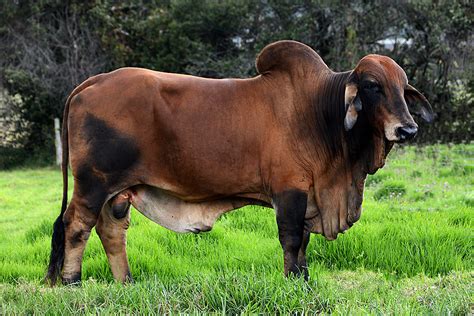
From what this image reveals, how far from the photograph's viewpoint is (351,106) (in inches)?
154

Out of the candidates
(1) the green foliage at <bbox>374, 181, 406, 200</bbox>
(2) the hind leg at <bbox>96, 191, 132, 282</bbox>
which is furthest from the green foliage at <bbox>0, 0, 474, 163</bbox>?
(2) the hind leg at <bbox>96, 191, 132, 282</bbox>

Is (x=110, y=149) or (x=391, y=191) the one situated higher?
(x=110, y=149)

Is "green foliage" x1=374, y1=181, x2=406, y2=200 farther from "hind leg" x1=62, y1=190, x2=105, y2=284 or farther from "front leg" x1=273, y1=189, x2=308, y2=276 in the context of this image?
"hind leg" x1=62, y1=190, x2=105, y2=284

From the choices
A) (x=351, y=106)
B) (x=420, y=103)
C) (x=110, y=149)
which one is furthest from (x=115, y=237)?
(x=420, y=103)

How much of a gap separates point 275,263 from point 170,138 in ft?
5.41

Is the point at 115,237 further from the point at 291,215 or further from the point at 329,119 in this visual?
the point at 329,119

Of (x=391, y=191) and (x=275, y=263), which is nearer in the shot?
(x=275, y=263)

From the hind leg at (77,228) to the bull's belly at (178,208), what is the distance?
0.28 meters

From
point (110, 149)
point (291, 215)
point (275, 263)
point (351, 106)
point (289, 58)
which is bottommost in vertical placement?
point (275, 263)

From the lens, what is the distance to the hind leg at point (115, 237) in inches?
178

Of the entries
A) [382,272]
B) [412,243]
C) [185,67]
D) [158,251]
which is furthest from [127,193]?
[185,67]

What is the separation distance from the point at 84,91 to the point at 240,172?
1206 millimetres

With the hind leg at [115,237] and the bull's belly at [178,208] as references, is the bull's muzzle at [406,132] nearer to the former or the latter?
the bull's belly at [178,208]

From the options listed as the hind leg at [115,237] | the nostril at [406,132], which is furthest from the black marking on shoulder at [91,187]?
the nostril at [406,132]
